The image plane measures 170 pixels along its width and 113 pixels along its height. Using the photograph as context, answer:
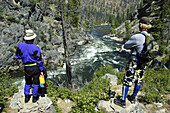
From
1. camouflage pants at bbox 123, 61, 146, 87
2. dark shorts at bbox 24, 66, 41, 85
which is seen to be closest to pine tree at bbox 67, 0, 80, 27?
dark shorts at bbox 24, 66, 41, 85

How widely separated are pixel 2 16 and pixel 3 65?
7.80 meters

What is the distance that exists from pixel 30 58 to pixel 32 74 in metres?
0.54

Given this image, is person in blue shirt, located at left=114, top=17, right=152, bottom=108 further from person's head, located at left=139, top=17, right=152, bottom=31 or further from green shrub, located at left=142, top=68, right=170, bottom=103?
green shrub, located at left=142, top=68, right=170, bottom=103

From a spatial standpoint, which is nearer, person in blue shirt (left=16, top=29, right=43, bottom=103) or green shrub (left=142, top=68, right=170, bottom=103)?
person in blue shirt (left=16, top=29, right=43, bottom=103)

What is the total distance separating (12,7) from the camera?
1603cm

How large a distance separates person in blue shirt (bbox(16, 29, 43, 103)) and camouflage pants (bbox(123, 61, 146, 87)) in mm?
2845

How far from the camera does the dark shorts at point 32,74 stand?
10.8 feet

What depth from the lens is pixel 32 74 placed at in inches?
A: 131

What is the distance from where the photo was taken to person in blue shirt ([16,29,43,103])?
126 inches

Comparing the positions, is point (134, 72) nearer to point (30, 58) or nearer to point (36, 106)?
point (30, 58)

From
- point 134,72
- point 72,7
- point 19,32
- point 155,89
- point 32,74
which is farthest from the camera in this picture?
point 19,32

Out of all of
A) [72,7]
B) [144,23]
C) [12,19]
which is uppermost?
[12,19]

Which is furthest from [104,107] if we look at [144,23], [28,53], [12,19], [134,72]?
[12,19]

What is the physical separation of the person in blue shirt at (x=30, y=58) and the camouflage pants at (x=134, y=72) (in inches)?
112
